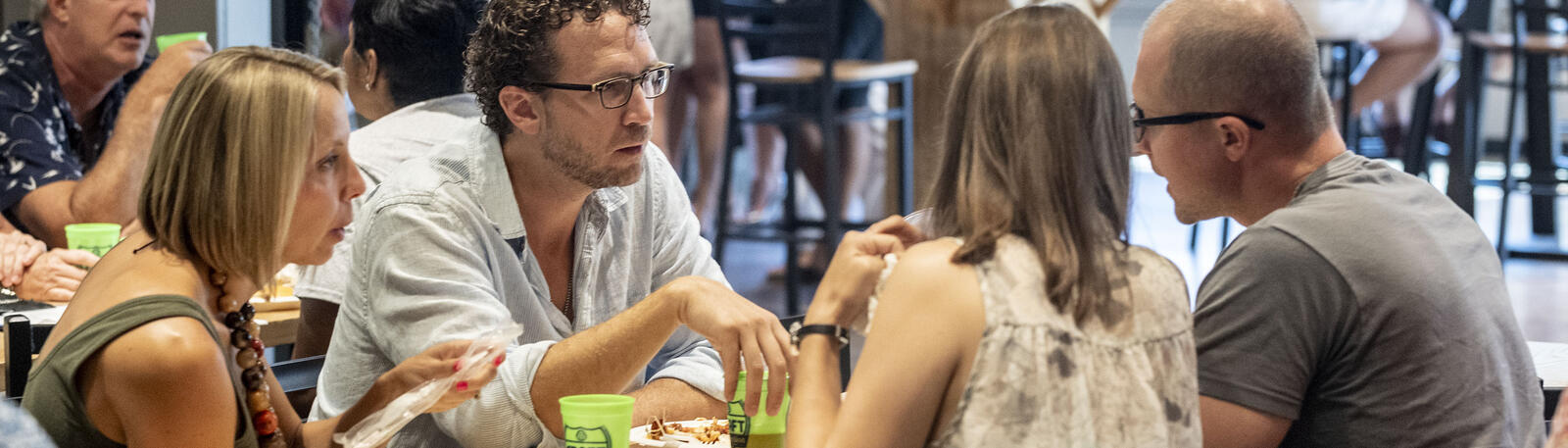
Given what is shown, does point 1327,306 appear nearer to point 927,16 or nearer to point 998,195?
point 998,195

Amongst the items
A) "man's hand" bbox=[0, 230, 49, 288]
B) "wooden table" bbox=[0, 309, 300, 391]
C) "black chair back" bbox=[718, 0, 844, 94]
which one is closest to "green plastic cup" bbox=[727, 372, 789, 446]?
"wooden table" bbox=[0, 309, 300, 391]

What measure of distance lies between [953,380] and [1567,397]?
0.64 m

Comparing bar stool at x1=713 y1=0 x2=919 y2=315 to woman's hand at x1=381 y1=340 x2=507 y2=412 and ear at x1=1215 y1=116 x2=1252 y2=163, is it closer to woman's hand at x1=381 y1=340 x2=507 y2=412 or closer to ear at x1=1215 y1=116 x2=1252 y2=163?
ear at x1=1215 y1=116 x2=1252 y2=163

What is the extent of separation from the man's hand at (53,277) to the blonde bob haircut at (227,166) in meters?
1.37

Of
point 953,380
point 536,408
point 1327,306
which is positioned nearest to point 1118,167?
point 953,380

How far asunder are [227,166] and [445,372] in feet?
1.20

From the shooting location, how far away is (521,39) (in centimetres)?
226

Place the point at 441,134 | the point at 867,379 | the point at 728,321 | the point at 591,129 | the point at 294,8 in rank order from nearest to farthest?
the point at 867,379, the point at 728,321, the point at 591,129, the point at 441,134, the point at 294,8

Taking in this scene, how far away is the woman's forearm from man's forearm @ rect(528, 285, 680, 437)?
14.0 inches

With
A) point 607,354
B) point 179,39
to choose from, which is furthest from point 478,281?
point 179,39

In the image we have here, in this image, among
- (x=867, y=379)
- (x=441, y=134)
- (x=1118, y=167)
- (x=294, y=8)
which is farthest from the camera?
(x=294, y=8)

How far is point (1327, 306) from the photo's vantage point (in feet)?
5.87

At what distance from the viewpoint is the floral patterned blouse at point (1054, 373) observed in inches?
56.9

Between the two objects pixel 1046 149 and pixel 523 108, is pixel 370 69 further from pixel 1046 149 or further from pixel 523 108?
pixel 1046 149
